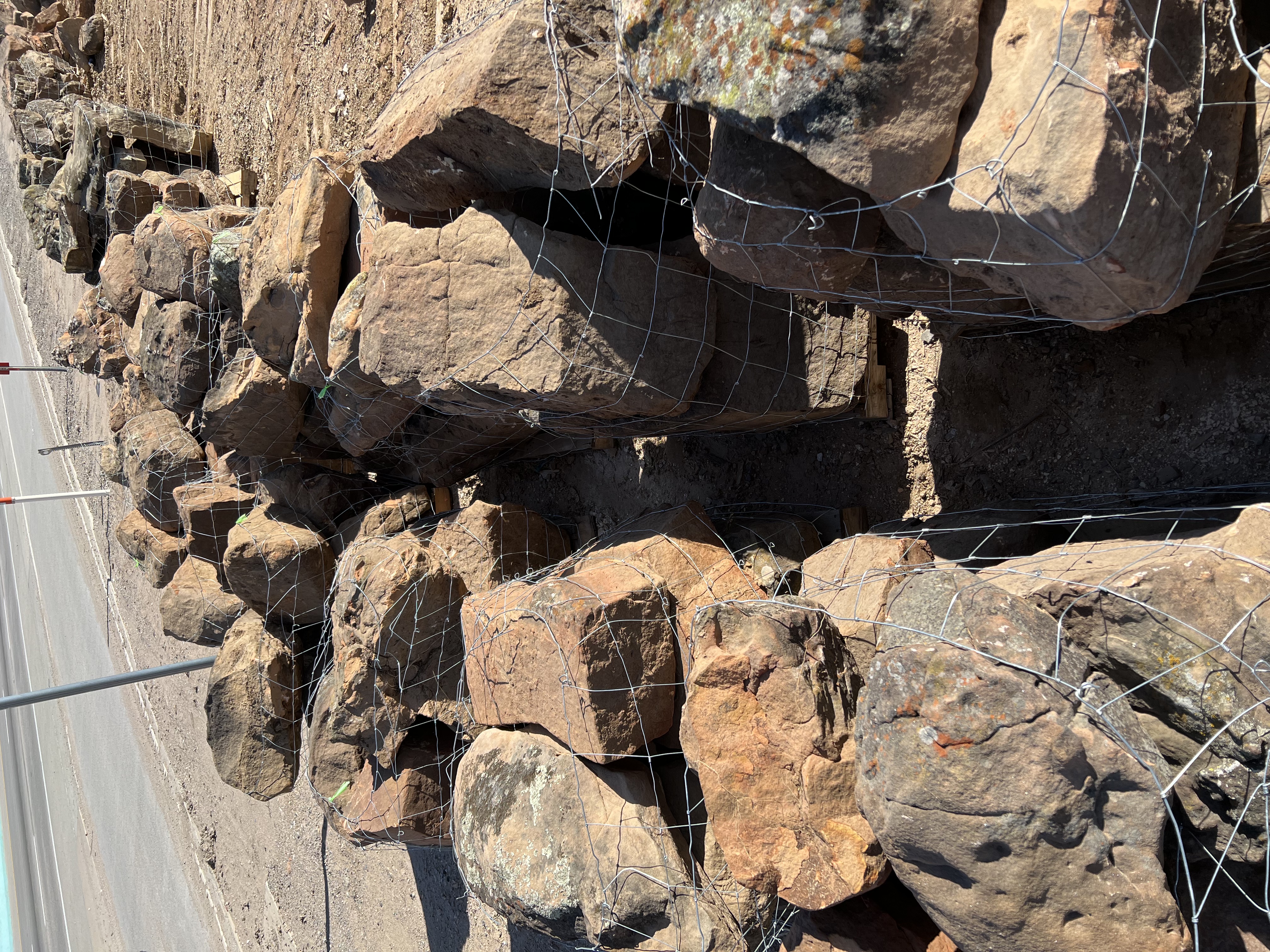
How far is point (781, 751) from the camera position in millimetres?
2416

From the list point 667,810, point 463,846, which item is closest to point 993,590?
point 667,810

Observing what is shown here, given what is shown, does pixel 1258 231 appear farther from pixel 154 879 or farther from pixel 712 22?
pixel 154 879

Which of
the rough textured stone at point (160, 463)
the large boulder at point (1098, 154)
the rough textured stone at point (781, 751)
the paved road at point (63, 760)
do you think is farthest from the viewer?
the paved road at point (63, 760)

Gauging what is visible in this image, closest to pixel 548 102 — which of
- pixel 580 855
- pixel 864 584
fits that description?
pixel 864 584

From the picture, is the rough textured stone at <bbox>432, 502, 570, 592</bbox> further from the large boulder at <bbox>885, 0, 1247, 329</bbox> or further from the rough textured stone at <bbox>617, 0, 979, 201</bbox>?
the large boulder at <bbox>885, 0, 1247, 329</bbox>

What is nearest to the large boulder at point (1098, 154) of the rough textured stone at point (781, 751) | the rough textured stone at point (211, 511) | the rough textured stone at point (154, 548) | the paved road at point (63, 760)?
the rough textured stone at point (781, 751)

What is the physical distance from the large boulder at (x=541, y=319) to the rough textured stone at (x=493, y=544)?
39.2 inches

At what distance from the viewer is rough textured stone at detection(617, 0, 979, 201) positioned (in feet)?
5.57

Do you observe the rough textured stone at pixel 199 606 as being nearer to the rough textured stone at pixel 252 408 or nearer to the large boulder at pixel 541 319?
the rough textured stone at pixel 252 408

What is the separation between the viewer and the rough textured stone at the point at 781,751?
7.54 ft

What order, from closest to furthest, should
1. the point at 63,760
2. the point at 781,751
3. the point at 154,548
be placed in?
the point at 781,751
the point at 154,548
the point at 63,760

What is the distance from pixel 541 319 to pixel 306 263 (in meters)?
1.69

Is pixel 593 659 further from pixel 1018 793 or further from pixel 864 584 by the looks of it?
pixel 1018 793

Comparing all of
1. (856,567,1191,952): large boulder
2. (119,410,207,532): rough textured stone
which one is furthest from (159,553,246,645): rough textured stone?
(856,567,1191,952): large boulder
